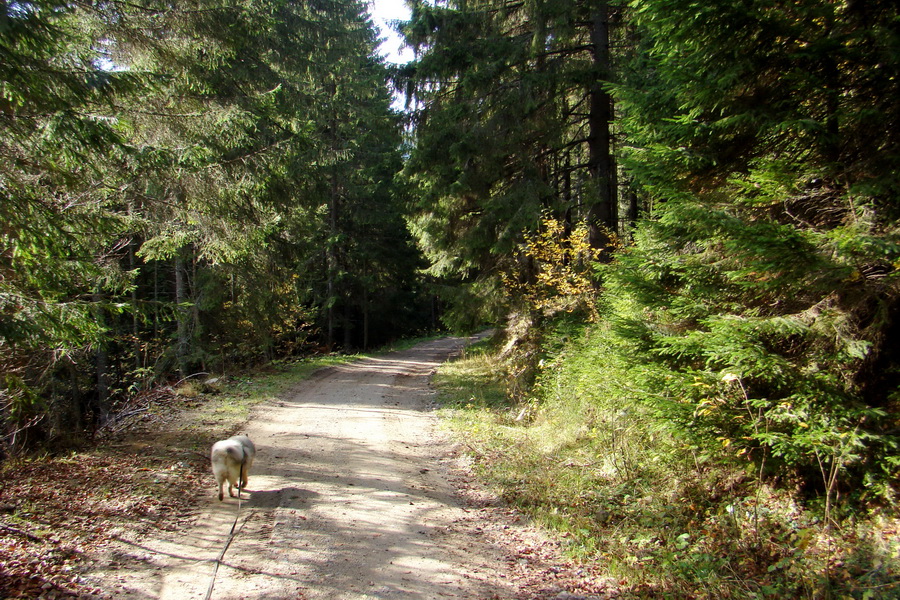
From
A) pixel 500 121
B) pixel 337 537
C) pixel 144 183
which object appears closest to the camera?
pixel 337 537

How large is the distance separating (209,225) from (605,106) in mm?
9184

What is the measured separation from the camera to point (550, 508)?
18.3 ft

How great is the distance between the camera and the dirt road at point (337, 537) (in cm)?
405

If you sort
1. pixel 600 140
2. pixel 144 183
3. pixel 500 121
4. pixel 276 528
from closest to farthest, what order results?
pixel 276 528
pixel 144 183
pixel 600 140
pixel 500 121

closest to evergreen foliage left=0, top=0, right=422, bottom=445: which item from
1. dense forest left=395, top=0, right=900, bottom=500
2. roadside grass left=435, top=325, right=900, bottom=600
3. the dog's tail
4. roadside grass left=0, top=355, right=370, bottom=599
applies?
roadside grass left=0, top=355, right=370, bottom=599

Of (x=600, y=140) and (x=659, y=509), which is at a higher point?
(x=600, y=140)

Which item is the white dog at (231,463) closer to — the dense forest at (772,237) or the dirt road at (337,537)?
the dirt road at (337,537)

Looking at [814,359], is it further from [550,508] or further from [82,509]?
[82,509]

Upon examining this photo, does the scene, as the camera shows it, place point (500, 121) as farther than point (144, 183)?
Yes

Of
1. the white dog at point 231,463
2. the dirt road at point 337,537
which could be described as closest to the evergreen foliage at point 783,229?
the dirt road at point 337,537

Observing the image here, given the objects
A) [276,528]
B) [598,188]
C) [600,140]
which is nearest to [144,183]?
[276,528]

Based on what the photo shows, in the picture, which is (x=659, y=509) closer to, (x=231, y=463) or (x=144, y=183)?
(x=231, y=463)

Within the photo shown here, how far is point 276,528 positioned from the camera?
5094mm

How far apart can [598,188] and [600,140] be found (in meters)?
1.62
